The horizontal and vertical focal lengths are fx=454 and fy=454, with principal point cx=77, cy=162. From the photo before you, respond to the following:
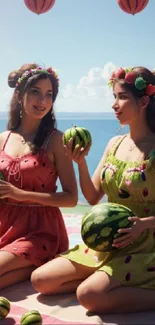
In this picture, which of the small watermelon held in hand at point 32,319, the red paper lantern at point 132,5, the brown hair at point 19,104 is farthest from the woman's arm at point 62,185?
the red paper lantern at point 132,5

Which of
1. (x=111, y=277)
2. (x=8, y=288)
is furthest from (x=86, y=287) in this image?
(x=8, y=288)

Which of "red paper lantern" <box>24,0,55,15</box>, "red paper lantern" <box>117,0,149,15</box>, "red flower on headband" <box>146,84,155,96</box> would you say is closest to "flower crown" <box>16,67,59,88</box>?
"red flower on headband" <box>146,84,155,96</box>

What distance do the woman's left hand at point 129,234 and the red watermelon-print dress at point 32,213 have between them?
90cm

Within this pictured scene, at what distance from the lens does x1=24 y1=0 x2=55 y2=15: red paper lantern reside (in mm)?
6598

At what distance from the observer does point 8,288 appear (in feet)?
11.6

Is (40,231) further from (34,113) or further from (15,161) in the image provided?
(34,113)

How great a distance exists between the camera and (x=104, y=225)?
2.97 metres

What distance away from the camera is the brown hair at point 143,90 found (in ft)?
10.7

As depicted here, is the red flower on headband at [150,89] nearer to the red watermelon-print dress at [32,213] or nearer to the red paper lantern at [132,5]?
the red watermelon-print dress at [32,213]

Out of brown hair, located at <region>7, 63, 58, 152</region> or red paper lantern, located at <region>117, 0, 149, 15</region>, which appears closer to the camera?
brown hair, located at <region>7, 63, 58, 152</region>

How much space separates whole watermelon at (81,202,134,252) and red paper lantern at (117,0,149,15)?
14.5ft

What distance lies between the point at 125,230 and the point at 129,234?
0.13ft

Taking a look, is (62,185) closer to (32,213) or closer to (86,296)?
(32,213)

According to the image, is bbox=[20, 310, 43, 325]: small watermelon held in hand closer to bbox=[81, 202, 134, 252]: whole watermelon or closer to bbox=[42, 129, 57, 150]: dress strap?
bbox=[81, 202, 134, 252]: whole watermelon
